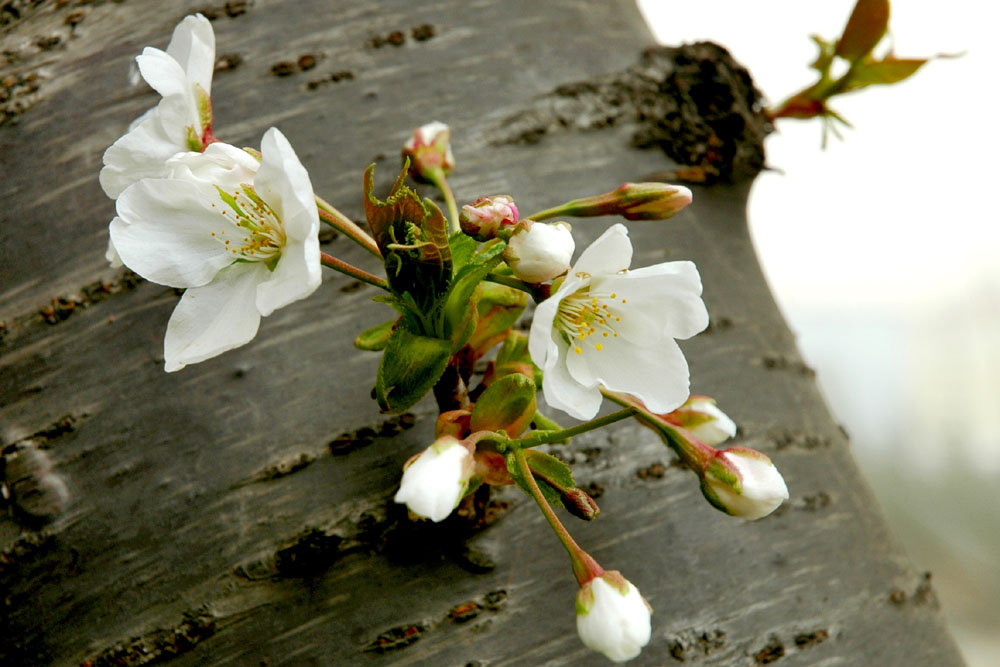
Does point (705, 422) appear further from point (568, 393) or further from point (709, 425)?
point (568, 393)

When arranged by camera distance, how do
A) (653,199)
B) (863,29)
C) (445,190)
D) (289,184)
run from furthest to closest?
(863,29) → (445,190) → (653,199) → (289,184)

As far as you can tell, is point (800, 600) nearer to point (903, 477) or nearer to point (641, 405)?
point (641, 405)

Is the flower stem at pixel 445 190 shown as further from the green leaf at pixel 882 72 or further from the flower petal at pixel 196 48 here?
the green leaf at pixel 882 72

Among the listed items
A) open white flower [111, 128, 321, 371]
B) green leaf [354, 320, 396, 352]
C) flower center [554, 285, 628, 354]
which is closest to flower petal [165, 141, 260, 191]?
open white flower [111, 128, 321, 371]

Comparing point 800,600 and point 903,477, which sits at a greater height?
point 800,600

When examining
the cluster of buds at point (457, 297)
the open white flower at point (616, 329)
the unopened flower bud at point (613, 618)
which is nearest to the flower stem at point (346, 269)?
the cluster of buds at point (457, 297)

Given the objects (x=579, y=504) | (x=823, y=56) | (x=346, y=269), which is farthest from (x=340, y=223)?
(x=823, y=56)

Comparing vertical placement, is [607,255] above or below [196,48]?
below

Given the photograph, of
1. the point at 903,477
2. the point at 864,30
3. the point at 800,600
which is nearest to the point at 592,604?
the point at 800,600
